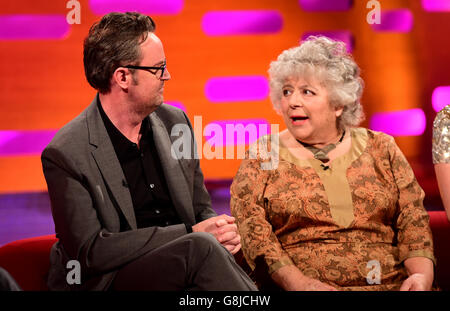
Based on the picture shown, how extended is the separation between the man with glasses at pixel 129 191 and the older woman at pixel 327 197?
266 millimetres

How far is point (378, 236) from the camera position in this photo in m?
2.53

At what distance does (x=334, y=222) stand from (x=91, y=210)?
100 centimetres

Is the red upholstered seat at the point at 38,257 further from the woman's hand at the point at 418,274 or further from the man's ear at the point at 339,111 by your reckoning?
the man's ear at the point at 339,111

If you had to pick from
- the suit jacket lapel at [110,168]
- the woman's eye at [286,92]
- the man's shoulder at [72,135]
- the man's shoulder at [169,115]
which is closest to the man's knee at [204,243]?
the suit jacket lapel at [110,168]

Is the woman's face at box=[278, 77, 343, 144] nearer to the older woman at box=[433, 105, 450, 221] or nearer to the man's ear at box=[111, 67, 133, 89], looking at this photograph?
the older woman at box=[433, 105, 450, 221]

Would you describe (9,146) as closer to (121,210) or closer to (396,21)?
(121,210)

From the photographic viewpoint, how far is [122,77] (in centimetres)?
238

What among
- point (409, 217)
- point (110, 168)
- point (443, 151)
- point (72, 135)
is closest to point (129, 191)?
point (110, 168)

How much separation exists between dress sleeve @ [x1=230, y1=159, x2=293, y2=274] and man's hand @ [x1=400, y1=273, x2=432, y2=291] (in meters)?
0.45

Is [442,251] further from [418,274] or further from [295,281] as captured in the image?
[295,281]

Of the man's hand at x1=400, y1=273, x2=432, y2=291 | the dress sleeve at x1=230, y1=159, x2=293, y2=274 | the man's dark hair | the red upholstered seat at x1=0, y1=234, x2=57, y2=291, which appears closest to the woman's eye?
the dress sleeve at x1=230, y1=159, x2=293, y2=274

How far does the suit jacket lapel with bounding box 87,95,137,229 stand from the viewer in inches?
88.4
